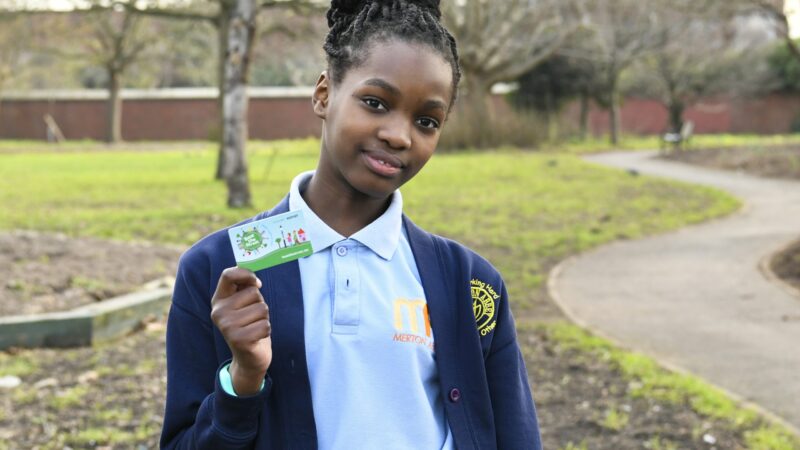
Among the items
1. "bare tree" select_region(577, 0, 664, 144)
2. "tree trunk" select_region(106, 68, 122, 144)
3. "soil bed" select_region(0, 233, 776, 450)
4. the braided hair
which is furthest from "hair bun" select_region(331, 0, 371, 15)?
"tree trunk" select_region(106, 68, 122, 144)

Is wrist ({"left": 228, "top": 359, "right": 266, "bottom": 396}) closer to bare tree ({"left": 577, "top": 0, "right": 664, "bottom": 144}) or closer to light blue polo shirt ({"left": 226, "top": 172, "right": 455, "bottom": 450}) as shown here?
light blue polo shirt ({"left": 226, "top": 172, "right": 455, "bottom": 450})

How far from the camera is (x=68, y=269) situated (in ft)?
26.0

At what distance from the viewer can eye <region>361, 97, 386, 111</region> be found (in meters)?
1.98

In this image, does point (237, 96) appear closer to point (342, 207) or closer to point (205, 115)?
point (342, 207)

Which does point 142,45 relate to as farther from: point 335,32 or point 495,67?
point 335,32

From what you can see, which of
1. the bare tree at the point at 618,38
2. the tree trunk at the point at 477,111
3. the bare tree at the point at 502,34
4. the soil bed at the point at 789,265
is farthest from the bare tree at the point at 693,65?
the soil bed at the point at 789,265

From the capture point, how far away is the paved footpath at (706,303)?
6344mm

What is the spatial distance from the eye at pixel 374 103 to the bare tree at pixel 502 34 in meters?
27.0

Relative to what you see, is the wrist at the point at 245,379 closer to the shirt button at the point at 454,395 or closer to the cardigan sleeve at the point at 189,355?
the cardigan sleeve at the point at 189,355

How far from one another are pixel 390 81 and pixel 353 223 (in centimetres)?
31

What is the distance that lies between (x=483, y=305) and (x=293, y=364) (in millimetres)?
458

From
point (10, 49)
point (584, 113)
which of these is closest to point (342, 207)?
point (584, 113)

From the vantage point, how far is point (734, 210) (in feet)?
51.5

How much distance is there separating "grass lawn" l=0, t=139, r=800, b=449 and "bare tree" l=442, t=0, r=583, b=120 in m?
6.60
